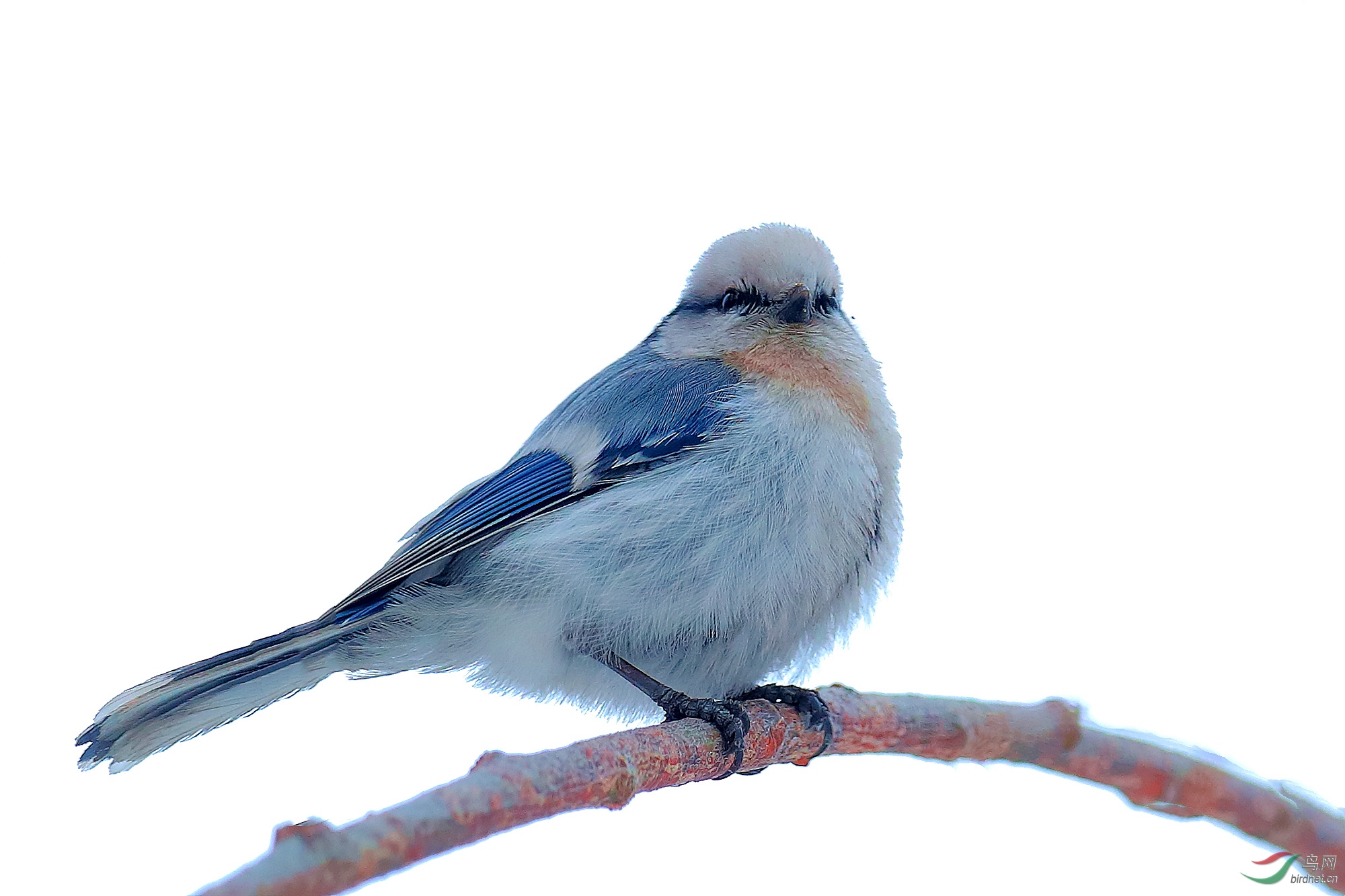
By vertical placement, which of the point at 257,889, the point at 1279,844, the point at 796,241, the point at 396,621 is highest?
the point at 796,241

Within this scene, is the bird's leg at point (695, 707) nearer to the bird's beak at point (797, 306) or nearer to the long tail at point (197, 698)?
the long tail at point (197, 698)

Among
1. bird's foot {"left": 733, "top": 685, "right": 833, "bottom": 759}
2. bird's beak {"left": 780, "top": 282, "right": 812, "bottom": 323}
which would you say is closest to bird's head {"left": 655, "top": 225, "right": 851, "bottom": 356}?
bird's beak {"left": 780, "top": 282, "right": 812, "bottom": 323}

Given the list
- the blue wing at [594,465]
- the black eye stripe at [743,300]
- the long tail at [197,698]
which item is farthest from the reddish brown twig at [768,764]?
the black eye stripe at [743,300]

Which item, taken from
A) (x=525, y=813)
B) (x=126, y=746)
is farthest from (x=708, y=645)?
(x=126, y=746)

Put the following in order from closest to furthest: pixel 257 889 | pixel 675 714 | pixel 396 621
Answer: pixel 257 889, pixel 675 714, pixel 396 621

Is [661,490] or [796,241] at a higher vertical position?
[796,241]

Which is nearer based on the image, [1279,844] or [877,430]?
[1279,844]

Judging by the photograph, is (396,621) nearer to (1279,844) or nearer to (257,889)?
(257,889)
